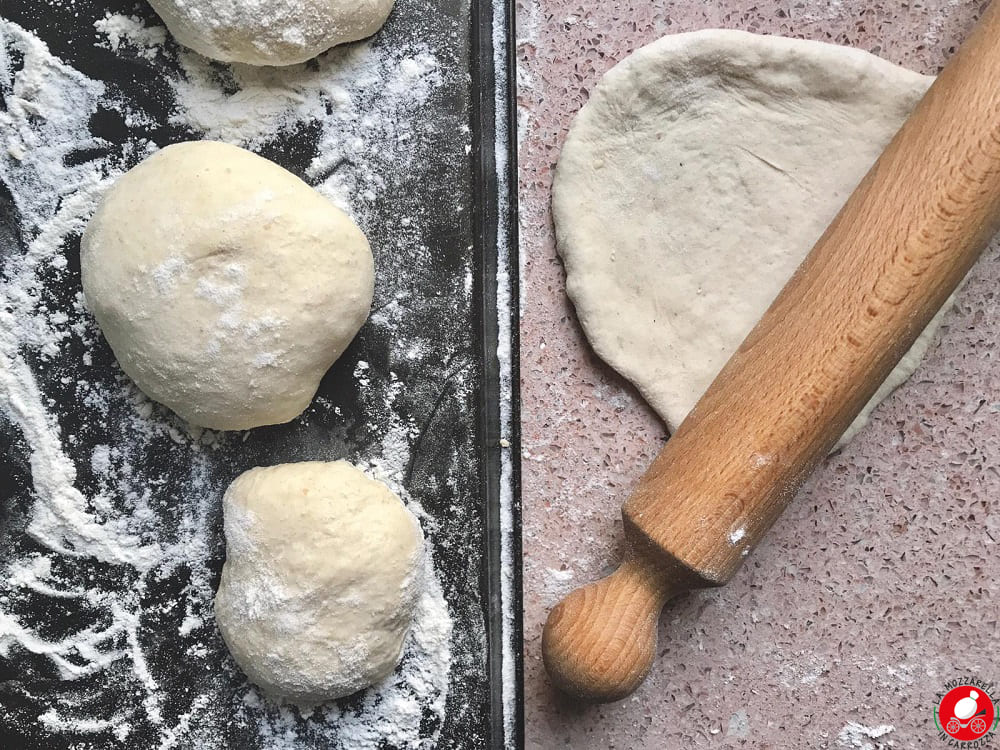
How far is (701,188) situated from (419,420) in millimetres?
383

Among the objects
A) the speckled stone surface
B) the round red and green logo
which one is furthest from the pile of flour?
the round red and green logo

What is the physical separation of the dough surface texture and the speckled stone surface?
0.15ft

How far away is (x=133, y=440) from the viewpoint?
0.85 meters

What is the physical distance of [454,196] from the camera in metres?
0.84

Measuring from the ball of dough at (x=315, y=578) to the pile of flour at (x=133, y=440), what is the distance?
57 millimetres

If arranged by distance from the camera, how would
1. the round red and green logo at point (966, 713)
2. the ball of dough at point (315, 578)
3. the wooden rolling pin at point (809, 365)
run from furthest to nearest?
1. the round red and green logo at point (966, 713)
2. the ball of dough at point (315, 578)
3. the wooden rolling pin at point (809, 365)

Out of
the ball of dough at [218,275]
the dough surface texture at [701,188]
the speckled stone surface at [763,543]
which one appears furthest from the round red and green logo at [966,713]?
the ball of dough at [218,275]

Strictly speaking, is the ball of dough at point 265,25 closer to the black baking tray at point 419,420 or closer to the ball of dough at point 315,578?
the black baking tray at point 419,420

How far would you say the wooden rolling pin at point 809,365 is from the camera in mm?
678

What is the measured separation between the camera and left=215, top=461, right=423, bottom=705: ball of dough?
78 centimetres


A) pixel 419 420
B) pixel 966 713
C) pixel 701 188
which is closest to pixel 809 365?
pixel 701 188

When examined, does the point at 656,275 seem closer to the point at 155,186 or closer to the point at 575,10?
the point at 575,10

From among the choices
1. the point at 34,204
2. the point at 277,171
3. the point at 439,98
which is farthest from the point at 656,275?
the point at 34,204

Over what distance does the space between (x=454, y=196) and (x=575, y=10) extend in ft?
0.83
